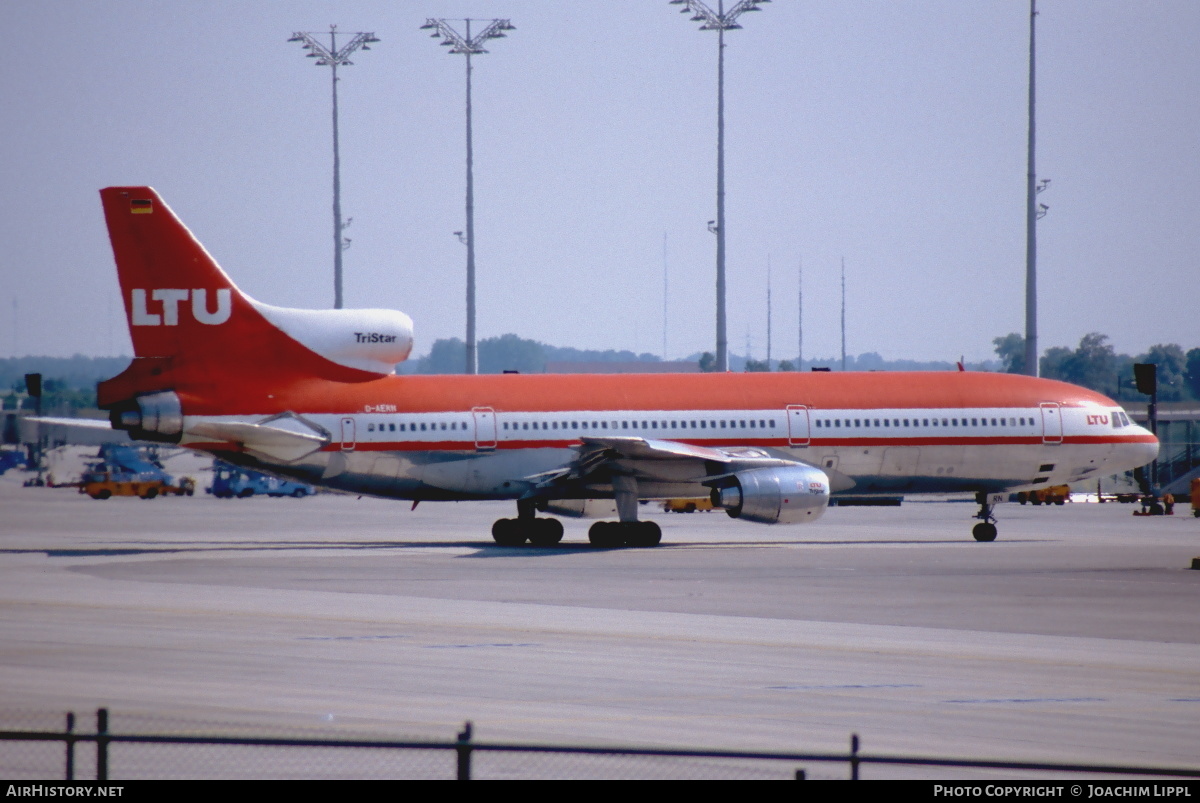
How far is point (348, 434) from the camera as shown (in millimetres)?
43312

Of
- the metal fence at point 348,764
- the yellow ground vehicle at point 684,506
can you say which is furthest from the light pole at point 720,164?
the metal fence at point 348,764

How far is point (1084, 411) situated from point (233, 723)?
123ft

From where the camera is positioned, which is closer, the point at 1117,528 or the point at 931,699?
the point at 931,699

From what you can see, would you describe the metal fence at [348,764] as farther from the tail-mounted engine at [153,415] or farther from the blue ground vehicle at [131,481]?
the blue ground vehicle at [131,481]

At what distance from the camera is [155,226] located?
1673 inches

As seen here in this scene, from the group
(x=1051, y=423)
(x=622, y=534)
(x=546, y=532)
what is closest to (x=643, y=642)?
(x=622, y=534)

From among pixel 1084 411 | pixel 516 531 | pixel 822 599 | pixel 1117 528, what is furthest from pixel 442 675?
pixel 1117 528

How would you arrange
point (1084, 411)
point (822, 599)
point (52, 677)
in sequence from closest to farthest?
point (52, 677), point (822, 599), point (1084, 411)

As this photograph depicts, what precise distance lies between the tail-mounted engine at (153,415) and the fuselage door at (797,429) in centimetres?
1726

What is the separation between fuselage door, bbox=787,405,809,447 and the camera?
148 ft

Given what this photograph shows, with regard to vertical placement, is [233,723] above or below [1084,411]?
below

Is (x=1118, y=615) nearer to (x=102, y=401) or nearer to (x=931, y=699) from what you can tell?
(x=931, y=699)

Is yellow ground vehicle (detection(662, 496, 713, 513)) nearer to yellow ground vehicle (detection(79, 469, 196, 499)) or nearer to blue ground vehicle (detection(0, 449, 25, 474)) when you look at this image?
yellow ground vehicle (detection(79, 469, 196, 499))

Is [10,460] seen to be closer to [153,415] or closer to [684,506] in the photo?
[684,506]
